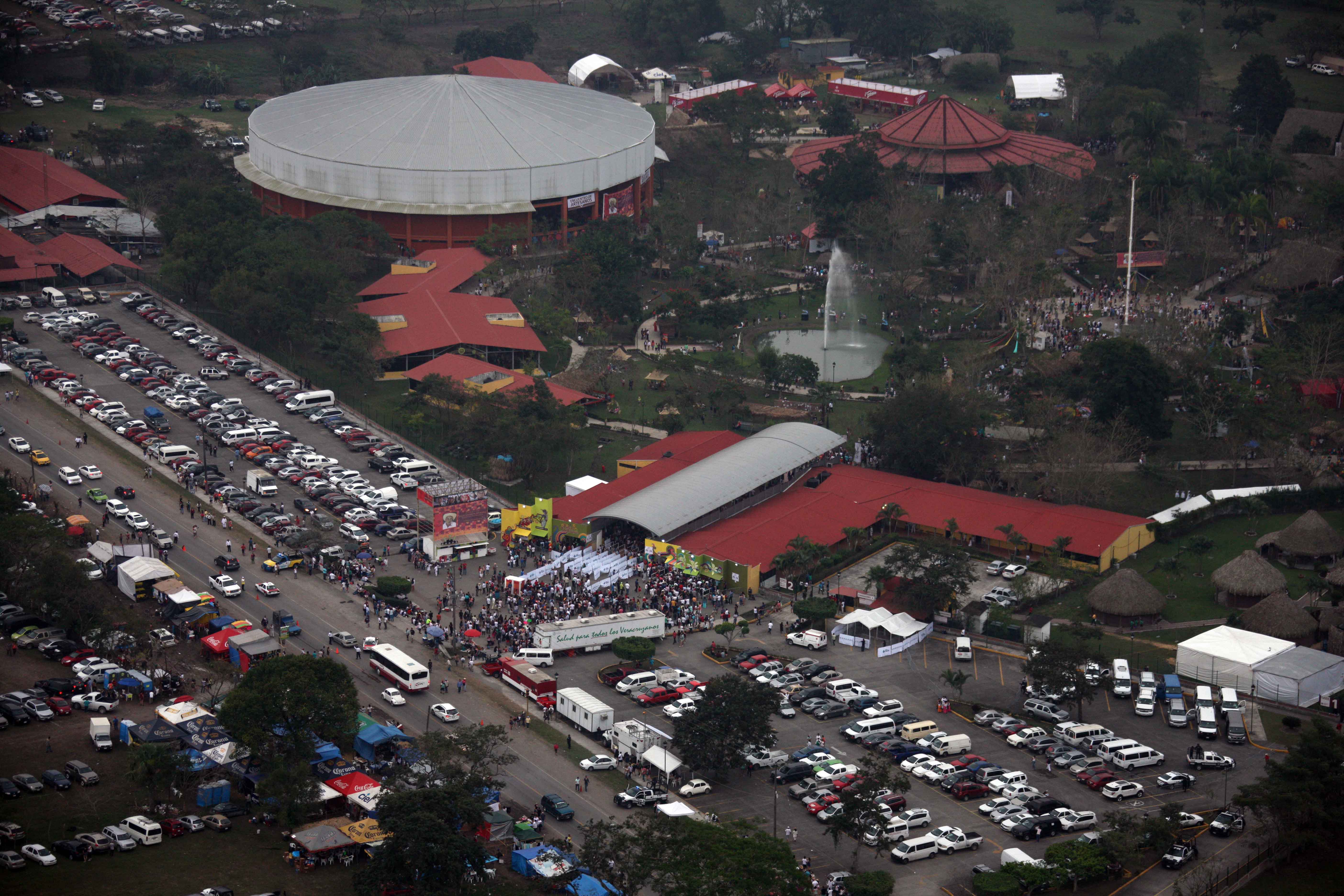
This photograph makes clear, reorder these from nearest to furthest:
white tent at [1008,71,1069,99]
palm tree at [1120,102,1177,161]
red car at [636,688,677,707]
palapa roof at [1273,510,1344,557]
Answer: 1. red car at [636,688,677,707]
2. palapa roof at [1273,510,1344,557]
3. palm tree at [1120,102,1177,161]
4. white tent at [1008,71,1069,99]

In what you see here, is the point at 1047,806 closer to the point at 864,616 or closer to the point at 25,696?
the point at 864,616

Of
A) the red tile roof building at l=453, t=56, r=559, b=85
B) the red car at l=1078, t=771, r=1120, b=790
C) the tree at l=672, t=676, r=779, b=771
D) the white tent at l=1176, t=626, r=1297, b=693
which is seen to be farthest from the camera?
the red tile roof building at l=453, t=56, r=559, b=85

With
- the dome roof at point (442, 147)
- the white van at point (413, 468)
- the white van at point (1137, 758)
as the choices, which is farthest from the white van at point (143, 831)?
the dome roof at point (442, 147)

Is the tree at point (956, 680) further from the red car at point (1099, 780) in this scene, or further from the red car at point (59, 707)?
the red car at point (59, 707)

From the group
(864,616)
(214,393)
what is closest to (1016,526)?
(864,616)

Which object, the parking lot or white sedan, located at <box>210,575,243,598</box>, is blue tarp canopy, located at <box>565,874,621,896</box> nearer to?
the parking lot

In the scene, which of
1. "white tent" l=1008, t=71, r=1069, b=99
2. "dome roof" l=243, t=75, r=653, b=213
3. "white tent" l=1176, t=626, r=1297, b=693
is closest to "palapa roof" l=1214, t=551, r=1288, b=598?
"white tent" l=1176, t=626, r=1297, b=693

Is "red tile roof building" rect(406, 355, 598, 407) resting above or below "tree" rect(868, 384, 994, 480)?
below
